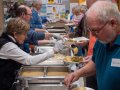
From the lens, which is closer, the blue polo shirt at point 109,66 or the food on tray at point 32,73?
the blue polo shirt at point 109,66

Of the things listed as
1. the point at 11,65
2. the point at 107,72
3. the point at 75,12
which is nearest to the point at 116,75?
the point at 107,72

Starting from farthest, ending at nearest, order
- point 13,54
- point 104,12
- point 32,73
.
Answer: point 32,73
point 13,54
point 104,12

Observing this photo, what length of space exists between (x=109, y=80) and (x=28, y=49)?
204cm

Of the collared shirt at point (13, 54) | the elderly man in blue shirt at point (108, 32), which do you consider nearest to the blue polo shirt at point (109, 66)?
the elderly man in blue shirt at point (108, 32)

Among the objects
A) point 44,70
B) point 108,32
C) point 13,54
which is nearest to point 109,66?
point 108,32

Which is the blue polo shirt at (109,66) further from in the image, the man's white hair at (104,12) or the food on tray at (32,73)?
the food on tray at (32,73)

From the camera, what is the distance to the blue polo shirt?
4.76 ft

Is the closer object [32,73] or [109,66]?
[109,66]

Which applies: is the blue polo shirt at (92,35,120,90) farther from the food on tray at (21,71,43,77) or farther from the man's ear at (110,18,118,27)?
the food on tray at (21,71,43,77)

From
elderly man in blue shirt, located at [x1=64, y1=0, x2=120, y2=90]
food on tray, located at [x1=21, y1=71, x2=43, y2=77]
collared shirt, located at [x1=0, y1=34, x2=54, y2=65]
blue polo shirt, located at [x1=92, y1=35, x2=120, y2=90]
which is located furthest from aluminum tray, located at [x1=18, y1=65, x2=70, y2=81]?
elderly man in blue shirt, located at [x1=64, y1=0, x2=120, y2=90]

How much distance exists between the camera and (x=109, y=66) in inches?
58.4

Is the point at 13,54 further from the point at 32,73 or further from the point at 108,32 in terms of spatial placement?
the point at 108,32

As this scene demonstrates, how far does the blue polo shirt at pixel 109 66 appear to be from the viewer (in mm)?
1452

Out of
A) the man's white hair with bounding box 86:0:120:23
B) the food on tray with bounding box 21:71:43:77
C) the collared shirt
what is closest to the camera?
the man's white hair with bounding box 86:0:120:23
